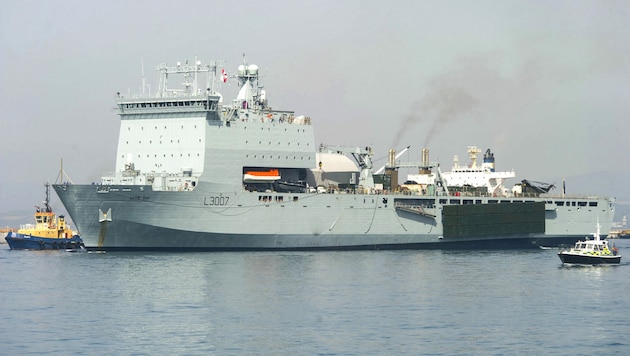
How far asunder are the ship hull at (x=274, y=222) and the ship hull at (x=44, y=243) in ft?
52.9

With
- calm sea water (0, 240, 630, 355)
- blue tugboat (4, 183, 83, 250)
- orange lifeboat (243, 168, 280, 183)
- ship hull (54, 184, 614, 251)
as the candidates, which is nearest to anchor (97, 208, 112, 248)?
ship hull (54, 184, 614, 251)

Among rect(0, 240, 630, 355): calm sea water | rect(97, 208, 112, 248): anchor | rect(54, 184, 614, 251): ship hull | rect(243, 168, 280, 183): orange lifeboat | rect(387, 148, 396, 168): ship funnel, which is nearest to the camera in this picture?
rect(0, 240, 630, 355): calm sea water

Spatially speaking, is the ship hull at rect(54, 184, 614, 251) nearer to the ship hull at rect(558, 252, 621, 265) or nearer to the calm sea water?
the calm sea water

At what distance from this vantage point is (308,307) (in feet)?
114

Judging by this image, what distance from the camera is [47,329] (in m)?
30.8

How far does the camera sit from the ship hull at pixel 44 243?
234 ft

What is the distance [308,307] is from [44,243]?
42.1 m

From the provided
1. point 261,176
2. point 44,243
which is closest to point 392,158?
point 261,176

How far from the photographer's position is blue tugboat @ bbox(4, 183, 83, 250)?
2827 inches

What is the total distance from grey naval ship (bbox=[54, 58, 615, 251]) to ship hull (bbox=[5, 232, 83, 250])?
1478 cm

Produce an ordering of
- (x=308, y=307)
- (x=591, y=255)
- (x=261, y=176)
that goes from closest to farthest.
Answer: (x=308, y=307), (x=591, y=255), (x=261, y=176)

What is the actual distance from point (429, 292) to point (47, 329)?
49.9 ft

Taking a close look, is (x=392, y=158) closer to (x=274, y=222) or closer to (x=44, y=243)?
(x=274, y=222)

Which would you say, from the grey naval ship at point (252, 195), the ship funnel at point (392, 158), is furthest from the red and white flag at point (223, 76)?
the ship funnel at point (392, 158)
